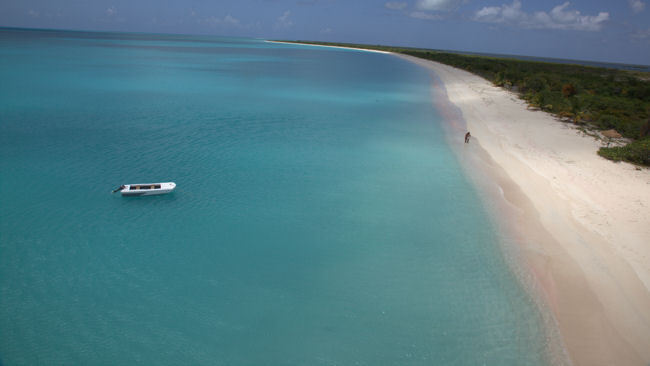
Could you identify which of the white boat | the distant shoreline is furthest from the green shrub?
the white boat

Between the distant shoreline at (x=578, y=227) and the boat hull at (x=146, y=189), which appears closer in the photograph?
the distant shoreline at (x=578, y=227)

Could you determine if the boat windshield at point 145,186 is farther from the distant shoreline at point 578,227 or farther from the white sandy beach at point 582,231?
the white sandy beach at point 582,231

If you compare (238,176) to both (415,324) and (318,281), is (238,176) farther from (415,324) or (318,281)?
(415,324)

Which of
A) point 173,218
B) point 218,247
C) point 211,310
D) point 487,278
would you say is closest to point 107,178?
point 173,218

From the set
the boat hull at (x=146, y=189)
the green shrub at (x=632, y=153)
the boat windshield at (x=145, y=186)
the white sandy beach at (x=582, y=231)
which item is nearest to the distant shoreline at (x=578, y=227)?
the white sandy beach at (x=582, y=231)

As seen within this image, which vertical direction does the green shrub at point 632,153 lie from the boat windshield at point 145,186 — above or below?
above

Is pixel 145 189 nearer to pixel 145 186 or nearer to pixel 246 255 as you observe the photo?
pixel 145 186

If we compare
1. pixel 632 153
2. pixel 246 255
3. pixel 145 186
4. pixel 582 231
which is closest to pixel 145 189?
pixel 145 186
